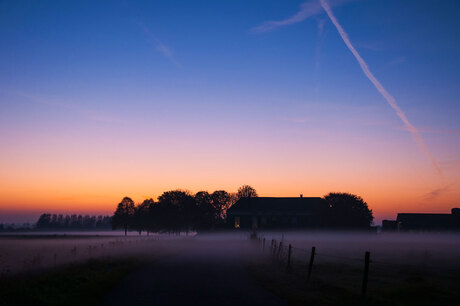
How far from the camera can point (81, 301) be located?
12.5m

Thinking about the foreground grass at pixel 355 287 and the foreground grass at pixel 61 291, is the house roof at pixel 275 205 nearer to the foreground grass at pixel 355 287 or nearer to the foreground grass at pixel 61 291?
the foreground grass at pixel 355 287

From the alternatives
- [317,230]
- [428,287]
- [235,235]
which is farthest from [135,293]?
[317,230]

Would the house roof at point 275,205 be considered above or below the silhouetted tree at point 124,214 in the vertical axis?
above

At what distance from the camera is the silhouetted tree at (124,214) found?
125562mm

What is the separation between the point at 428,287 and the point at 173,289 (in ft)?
35.7

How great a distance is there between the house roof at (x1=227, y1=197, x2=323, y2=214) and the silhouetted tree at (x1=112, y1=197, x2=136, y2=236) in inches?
1916

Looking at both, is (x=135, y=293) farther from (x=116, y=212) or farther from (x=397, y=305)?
(x=116, y=212)

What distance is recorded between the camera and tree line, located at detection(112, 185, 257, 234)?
107 meters

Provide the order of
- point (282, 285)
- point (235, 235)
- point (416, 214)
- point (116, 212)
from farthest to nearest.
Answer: point (116, 212) < point (416, 214) < point (235, 235) < point (282, 285)

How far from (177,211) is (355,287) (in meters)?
94.6

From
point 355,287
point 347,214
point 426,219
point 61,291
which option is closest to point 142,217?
point 347,214


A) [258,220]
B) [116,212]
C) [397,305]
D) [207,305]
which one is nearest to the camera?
[207,305]

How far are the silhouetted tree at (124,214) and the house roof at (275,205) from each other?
48.7m

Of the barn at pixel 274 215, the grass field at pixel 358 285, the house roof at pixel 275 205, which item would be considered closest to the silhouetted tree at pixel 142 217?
the house roof at pixel 275 205
